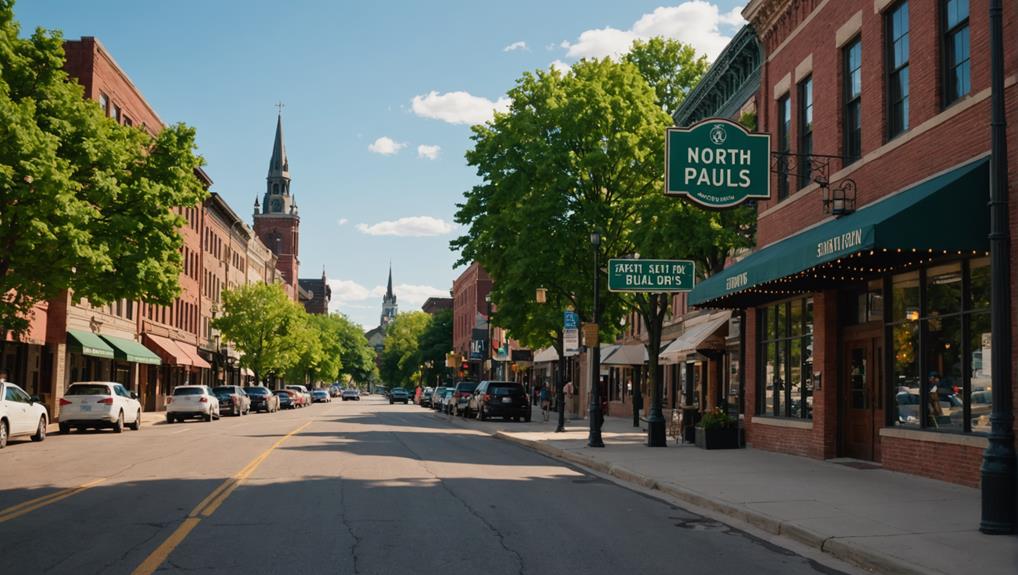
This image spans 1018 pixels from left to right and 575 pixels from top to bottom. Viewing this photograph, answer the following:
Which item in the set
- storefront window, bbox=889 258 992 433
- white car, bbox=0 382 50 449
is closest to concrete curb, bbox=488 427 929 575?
storefront window, bbox=889 258 992 433

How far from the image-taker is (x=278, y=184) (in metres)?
141

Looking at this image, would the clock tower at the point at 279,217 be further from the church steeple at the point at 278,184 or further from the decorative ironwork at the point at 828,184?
the decorative ironwork at the point at 828,184

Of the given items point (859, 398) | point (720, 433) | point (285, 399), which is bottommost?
point (285, 399)

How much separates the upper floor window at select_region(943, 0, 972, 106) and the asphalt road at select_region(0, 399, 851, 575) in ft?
24.8

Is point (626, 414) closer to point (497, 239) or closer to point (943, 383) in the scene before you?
point (497, 239)

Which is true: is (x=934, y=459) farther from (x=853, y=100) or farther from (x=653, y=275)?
(x=653, y=275)

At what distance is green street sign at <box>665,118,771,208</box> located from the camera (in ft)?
55.1

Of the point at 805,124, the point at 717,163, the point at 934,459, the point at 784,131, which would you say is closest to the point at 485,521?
the point at 934,459

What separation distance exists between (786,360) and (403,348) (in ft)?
412

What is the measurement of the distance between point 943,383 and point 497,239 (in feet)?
64.6

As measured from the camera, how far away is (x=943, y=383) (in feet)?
48.4

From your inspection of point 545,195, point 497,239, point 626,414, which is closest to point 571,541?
point 545,195

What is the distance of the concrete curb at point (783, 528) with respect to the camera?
28.0ft

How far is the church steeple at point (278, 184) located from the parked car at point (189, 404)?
104m
